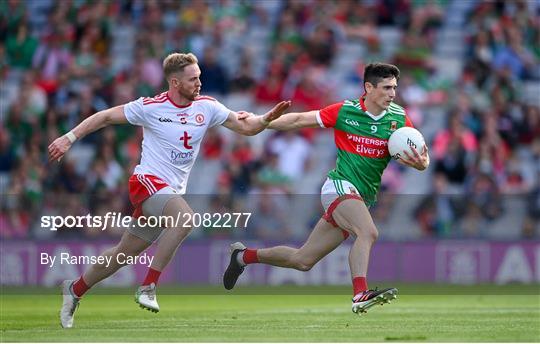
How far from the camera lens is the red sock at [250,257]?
1510cm

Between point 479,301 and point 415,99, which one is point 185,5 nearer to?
point 415,99

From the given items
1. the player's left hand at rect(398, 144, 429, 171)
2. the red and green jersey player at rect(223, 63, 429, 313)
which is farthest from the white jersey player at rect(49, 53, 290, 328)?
the player's left hand at rect(398, 144, 429, 171)

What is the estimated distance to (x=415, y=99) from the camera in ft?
84.5

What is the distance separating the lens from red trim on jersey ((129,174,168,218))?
13914mm

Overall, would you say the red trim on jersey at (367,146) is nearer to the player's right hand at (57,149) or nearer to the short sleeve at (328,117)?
the short sleeve at (328,117)

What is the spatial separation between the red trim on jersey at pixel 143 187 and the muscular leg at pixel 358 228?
1776 mm

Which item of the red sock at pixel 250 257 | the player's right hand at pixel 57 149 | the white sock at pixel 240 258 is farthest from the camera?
the white sock at pixel 240 258

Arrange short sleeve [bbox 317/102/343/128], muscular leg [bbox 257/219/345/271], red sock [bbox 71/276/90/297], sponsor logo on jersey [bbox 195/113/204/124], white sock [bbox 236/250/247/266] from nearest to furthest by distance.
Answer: red sock [bbox 71/276/90/297]
sponsor logo on jersey [bbox 195/113/204/124]
muscular leg [bbox 257/219/345/271]
short sleeve [bbox 317/102/343/128]
white sock [bbox 236/250/247/266]

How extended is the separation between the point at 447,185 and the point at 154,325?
10812 mm

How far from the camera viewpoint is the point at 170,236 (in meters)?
13.7

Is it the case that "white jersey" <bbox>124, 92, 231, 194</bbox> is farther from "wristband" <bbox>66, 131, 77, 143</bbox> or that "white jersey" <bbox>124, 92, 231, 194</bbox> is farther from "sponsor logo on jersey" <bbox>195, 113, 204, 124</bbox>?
"wristband" <bbox>66, 131, 77, 143</bbox>

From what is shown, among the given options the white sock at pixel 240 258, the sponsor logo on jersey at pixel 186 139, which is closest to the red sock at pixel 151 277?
the sponsor logo on jersey at pixel 186 139

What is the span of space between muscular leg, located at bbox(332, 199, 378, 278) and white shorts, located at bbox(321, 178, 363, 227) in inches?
2.4

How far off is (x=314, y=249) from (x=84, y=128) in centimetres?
262
